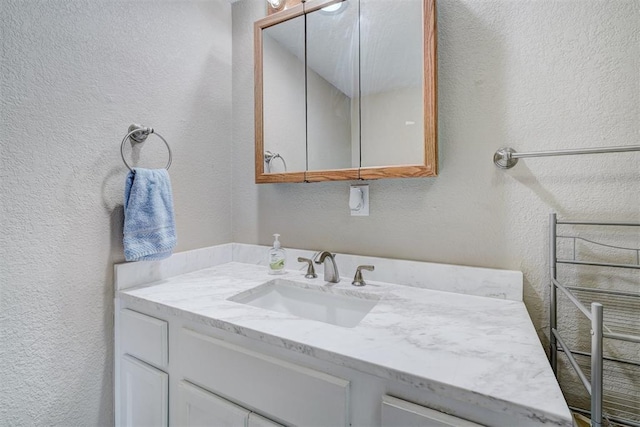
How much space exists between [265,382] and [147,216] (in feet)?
2.36

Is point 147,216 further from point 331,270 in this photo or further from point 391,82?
point 391,82

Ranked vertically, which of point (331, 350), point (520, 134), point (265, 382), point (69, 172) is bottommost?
point (265, 382)

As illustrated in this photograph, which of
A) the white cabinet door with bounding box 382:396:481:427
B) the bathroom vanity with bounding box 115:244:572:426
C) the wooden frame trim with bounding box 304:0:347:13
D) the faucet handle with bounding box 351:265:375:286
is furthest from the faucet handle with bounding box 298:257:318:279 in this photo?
the wooden frame trim with bounding box 304:0:347:13

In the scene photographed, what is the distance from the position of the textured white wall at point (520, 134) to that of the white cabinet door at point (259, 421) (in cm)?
67

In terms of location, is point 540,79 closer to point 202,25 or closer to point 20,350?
point 202,25

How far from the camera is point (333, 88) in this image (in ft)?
4.02

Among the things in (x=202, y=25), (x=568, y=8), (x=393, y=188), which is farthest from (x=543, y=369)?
(x=202, y=25)

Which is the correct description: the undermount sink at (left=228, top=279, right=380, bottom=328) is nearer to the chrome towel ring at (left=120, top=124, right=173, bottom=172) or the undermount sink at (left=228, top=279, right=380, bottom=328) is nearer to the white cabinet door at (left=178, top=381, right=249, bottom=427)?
the white cabinet door at (left=178, top=381, right=249, bottom=427)

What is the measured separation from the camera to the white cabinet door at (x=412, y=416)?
554 millimetres

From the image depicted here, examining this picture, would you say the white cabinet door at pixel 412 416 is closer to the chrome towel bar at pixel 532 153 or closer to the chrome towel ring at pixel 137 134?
the chrome towel bar at pixel 532 153

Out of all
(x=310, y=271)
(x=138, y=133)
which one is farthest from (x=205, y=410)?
(x=138, y=133)

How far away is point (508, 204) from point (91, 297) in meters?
1.42

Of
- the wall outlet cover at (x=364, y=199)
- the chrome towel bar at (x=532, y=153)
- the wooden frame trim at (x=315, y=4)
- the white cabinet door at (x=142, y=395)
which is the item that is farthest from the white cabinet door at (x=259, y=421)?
the wooden frame trim at (x=315, y=4)

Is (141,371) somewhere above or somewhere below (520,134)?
below
